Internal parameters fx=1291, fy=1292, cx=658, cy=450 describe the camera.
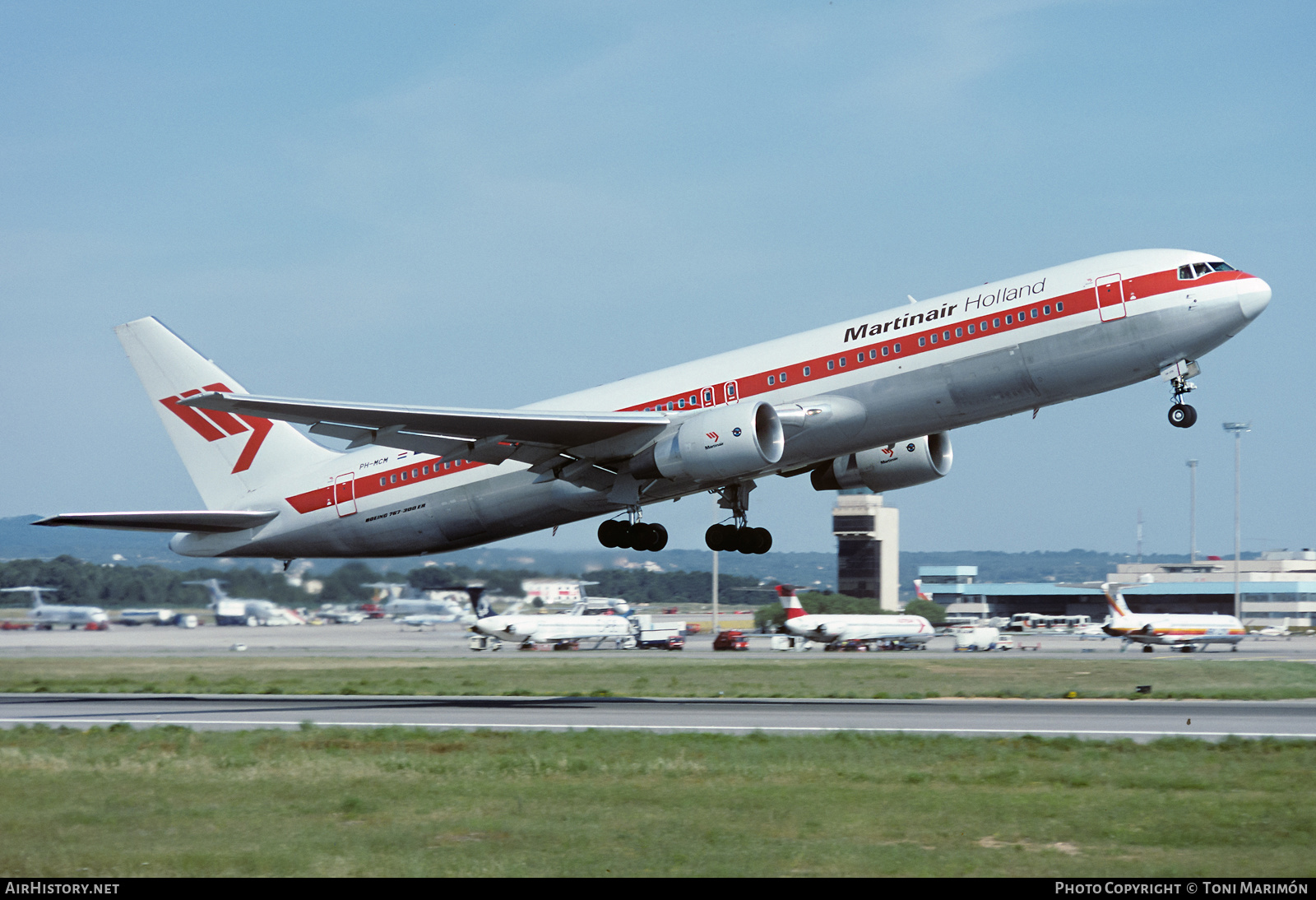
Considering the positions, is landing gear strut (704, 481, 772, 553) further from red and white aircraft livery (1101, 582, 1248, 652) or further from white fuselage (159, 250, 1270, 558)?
red and white aircraft livery (1101, 582, 1248, 652)

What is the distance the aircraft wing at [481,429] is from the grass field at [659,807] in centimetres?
782

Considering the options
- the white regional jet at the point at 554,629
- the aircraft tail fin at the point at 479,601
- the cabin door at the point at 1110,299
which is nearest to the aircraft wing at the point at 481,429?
the cabin door at the point at 1110,299

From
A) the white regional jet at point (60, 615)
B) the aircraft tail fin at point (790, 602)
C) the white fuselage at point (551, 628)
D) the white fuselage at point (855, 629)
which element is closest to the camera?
the white regional jet at point (60, 615)

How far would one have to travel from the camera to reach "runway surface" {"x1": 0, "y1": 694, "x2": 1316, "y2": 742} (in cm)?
2792

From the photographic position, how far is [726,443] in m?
29.2

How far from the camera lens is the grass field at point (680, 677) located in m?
43.1

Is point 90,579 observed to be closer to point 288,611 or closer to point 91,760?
point 288,611

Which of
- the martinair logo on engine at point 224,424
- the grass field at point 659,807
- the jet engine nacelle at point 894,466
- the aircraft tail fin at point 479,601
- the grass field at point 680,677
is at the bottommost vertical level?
the grass field at point 680,677

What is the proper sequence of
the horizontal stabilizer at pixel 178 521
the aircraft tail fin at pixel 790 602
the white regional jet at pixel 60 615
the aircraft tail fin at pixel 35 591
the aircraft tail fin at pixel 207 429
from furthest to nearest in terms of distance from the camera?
the aircraft tail fin at pixel 790 602
the white regional jet at pixel 60 615
the aircraft tail fin at pixel 35 591
the aircraft tail fin at pixel 207 429
the horizontal stabilizer at pixel 178 521

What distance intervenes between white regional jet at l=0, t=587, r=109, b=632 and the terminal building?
113 metres

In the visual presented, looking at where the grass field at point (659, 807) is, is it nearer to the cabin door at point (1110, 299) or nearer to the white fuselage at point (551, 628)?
the cabin door at point (1110, 299)

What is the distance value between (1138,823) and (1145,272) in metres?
15.1

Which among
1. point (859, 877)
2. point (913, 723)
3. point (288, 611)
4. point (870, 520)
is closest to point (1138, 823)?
point (859, 877)

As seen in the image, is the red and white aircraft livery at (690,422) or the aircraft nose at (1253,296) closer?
the aircraft nose at (1253,296)
